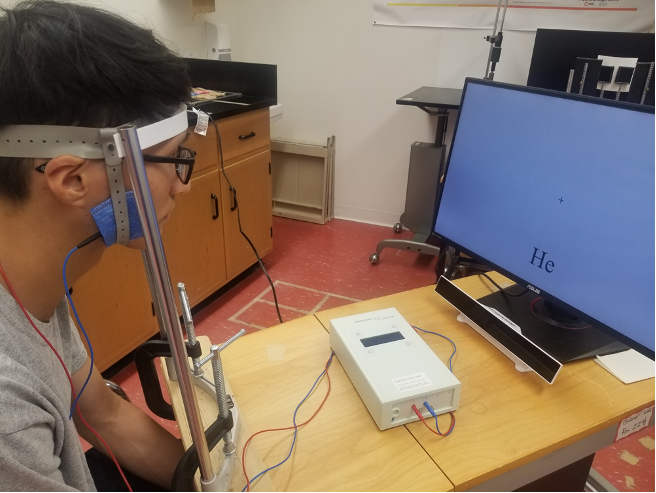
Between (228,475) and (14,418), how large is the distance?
0.28m

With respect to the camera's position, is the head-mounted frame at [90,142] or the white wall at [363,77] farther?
the white wall at [363,77]

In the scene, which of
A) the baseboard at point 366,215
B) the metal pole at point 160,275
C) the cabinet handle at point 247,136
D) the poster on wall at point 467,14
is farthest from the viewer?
the baseboard at point 366,215

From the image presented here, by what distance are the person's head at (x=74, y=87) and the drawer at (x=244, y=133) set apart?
1216 mm

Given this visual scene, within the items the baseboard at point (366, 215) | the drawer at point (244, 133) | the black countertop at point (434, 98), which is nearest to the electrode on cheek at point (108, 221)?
the drawer at point (244, 133)

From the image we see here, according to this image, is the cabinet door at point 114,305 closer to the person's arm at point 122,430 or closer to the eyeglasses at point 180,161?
the person's arm at point 122,430

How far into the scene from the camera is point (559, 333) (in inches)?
27.6

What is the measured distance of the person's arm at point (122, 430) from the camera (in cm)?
75

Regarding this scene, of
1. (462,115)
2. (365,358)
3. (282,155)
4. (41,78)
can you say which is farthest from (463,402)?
(282,155)

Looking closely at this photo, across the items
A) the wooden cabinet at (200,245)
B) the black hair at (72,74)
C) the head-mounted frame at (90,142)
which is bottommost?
the wooden cabinet at (200,245)

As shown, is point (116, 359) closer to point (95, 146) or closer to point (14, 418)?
point (14, 418)

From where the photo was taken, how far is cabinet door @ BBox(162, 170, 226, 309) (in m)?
1.63

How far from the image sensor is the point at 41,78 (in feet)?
1.53

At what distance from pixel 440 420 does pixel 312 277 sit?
154cm

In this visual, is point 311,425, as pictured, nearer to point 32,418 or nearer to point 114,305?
point 32,418
